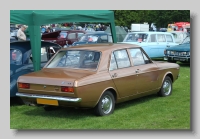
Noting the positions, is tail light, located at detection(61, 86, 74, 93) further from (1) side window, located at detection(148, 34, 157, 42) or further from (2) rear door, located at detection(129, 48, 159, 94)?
(1) side window, located at detection(148, 34, 157, 42)

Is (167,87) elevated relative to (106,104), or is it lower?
elevated

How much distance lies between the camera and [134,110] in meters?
8.06

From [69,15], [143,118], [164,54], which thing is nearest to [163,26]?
[164,54]

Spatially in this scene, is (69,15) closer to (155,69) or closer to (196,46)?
(155,69)

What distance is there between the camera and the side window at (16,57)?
873 centimetres

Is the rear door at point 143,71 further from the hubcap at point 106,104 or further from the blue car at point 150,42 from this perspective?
the blue car at point 150,42

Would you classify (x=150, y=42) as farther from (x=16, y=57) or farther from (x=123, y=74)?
(x=123, y=74)

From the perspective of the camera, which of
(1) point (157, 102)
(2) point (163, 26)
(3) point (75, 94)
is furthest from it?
(2) point (163, 26)

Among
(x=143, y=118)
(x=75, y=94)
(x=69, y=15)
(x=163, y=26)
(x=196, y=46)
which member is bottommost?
(x=143, y=118)

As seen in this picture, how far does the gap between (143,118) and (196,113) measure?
1.23m

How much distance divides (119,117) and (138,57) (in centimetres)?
182

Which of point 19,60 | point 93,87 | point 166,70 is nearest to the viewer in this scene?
point 93,87

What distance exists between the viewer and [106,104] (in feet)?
24.5

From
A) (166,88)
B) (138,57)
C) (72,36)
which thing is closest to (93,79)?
(138,57)
